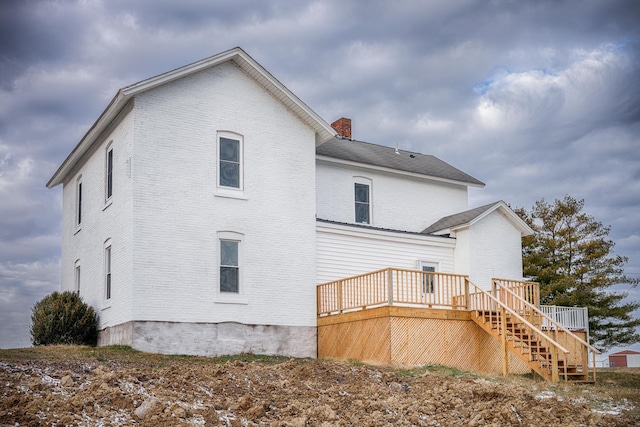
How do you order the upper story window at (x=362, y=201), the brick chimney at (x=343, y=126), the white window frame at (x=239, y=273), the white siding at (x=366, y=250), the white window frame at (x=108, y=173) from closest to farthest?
the white window frame at (x=239, y=273), the white window frame at (x=108, y=173), the white siding at (x=366, y=250), the upper story window at (x=362, y=201), the brick chimney at (x=343, y=126)

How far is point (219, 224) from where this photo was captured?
22797mm

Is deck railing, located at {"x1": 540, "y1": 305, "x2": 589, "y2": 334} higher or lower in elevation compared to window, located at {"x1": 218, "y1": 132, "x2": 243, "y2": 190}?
lower

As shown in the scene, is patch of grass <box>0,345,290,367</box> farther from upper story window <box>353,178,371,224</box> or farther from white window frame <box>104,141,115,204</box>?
upper story window <box>353,178,371,224</box>

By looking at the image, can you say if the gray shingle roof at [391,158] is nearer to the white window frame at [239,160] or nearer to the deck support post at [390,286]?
the white window frame at [239,160]

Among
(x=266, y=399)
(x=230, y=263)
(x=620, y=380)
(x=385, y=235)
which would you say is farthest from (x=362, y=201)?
(x=266, y=399)

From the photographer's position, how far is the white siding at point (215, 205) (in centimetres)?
2170

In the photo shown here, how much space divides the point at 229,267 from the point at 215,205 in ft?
6.31

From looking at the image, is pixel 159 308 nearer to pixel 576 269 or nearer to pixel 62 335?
pixel 62 335

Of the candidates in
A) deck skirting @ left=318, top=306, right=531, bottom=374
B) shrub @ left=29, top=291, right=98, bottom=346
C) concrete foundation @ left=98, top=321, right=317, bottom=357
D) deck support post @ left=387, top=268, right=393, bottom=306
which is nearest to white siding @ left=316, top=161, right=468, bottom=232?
concrete foundation @ left=98, top=321, right=317, bottom=357

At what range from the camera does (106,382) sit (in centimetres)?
1246

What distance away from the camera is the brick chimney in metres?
32.9

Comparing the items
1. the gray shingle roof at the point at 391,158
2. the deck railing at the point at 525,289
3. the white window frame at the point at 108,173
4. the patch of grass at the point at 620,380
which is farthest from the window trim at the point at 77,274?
the patch of grass at the point at 620,380

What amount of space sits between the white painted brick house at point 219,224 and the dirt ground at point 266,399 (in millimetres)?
5923

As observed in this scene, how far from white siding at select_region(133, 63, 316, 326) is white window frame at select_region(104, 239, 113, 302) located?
99.0 inches
